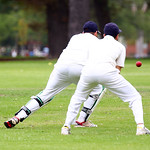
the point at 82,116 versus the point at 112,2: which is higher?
the point at 82,116

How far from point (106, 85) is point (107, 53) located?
525 mm

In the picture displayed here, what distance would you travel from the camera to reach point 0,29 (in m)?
81.7

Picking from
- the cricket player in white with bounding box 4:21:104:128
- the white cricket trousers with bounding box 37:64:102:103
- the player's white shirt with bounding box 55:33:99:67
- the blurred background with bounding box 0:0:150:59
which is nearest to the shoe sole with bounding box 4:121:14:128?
the cricket player in white with bounding box 4:21:104:128

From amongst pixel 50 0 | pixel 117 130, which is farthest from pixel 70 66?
pixel 50 0

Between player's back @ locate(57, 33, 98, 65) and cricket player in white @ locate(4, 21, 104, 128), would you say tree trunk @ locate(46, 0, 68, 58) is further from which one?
player's back @ locate(57, 33, 98, 65)

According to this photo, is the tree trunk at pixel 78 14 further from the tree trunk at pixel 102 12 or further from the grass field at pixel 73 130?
the grass field at pixel 73 130

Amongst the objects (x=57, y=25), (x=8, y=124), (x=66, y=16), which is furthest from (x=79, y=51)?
(x=57, y=25)

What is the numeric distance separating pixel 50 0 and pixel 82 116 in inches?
1443

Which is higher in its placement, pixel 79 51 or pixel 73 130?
pixel 79 51

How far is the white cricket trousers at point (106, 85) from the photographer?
30.6 feet

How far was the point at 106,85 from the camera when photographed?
31.1 feet

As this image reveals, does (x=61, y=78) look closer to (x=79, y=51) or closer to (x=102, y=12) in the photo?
(x=79, y=51)

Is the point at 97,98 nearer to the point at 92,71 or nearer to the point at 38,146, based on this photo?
the point at 92,71

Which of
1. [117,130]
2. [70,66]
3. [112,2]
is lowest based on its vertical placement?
[112,2]
